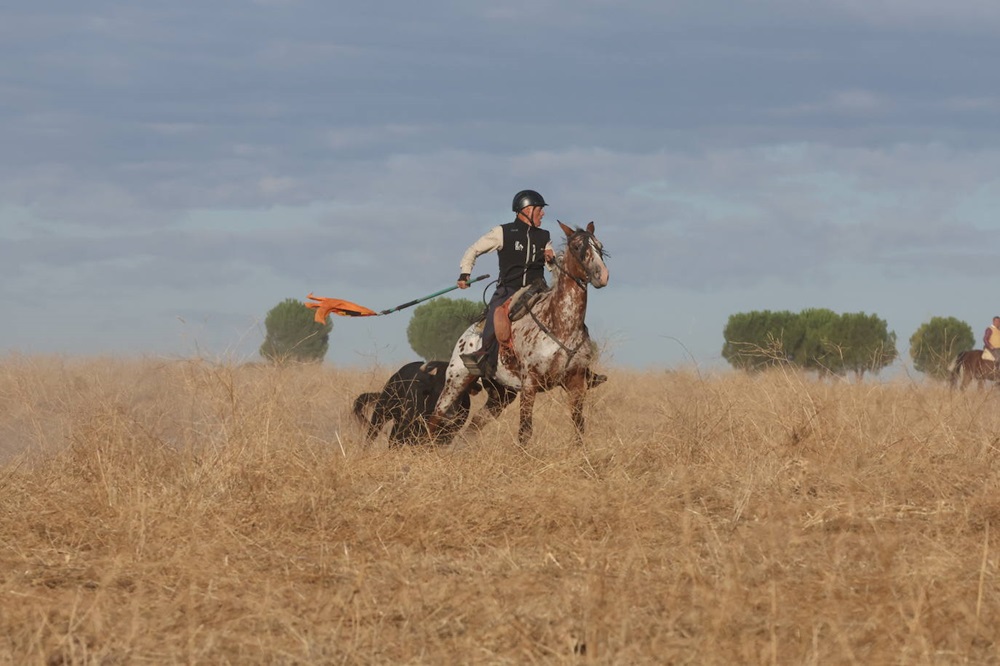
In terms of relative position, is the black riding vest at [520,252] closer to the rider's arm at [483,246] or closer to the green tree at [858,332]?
the rider's arm at [483,246]

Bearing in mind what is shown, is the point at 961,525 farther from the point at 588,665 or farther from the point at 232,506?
the point at 232,506

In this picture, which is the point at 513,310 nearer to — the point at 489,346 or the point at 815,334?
the point at 489,346

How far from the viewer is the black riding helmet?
1232cm

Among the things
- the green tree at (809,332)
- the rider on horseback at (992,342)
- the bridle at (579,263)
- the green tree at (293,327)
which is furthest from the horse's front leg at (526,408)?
the green tree at (293,327)

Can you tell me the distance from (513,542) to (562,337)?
4.29 m

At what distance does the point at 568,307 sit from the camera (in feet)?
37.3

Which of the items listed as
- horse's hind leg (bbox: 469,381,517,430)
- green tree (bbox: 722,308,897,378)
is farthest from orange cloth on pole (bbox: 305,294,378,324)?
green tree (bbox: 722,308,897,378)

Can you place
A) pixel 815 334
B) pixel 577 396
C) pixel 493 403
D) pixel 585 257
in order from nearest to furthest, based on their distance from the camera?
1. pixel 585 257
2. pixel 577 396
3. pixel 493 403
4. pixel 815 334

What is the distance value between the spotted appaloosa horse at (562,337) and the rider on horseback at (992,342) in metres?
18.0

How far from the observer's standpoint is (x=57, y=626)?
18.0 ft

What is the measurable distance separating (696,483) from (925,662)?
13.9 ft

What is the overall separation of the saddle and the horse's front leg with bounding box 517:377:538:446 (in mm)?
542

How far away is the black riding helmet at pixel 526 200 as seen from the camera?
12.3 m

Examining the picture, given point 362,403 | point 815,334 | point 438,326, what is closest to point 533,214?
point 362,403
